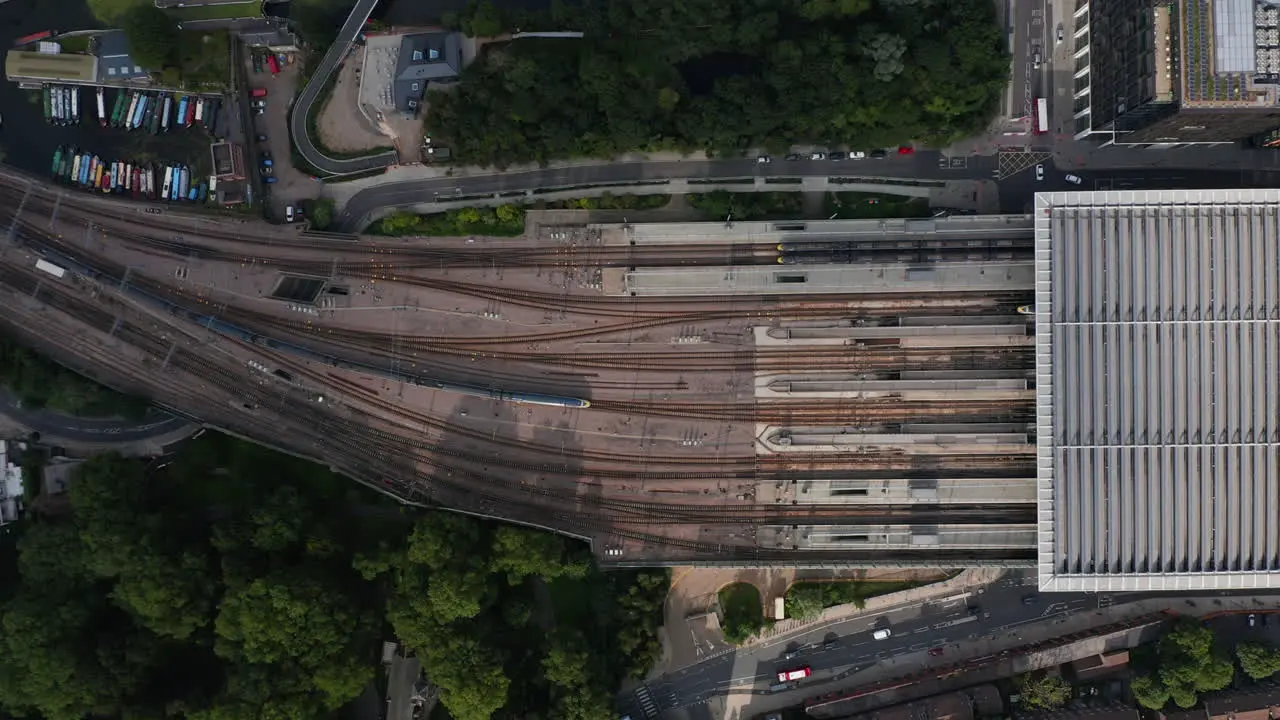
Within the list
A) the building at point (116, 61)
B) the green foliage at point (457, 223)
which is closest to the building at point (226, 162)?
the building at point (116, 61)

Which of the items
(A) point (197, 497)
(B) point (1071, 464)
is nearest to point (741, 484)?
(B) point (1071, 464)

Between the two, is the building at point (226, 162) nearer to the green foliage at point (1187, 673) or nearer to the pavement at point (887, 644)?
the pavement at point (887, 644)

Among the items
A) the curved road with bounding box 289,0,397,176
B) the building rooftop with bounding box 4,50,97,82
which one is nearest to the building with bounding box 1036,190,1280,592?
the curved road with bounding box 289,0,397,176

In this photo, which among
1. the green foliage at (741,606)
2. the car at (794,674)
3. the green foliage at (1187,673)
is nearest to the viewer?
the green foliage at (1187,673)

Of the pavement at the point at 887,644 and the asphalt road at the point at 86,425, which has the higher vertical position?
the asphalt road at the point at 86,425

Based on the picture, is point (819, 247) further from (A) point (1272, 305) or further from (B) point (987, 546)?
(A) point (1272, 305)

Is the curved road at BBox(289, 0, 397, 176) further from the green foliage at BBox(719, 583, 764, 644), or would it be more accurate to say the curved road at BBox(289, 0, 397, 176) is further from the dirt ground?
the green foliage at BBox(719, 583, 764, 644)

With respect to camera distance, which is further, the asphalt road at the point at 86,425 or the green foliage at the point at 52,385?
the asphalt road at the point at 86,425

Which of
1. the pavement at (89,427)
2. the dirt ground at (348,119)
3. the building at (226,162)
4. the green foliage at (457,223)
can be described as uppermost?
the dirt ground at (348,119)
